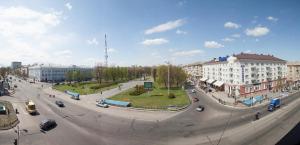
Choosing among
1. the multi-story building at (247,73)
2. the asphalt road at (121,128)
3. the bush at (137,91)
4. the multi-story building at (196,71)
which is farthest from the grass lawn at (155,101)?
the multi-story building at (196,71)

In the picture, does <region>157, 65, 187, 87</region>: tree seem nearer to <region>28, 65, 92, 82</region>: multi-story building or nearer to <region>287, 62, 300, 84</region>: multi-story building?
<region>287, 62, 300, 84</region>: multi-story building

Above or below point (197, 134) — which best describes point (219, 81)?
above

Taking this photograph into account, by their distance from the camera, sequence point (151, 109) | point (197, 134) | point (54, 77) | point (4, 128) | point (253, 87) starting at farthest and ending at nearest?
1. point (54, 77)
2. point (253, 87)
3. point (151, 109)
4. point (4, 128)
5. point (197, 134)

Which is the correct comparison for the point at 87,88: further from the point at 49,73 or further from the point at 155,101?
the point at 49,73

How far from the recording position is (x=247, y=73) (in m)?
69.9

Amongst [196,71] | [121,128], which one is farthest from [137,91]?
[196,71]

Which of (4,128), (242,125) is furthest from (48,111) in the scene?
(242,125)

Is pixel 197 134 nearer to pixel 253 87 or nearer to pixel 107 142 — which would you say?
pixel 107 142

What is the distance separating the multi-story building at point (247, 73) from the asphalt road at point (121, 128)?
24.3m

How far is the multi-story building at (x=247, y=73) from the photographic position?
225 feet

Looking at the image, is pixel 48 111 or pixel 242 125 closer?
pixel 242 125

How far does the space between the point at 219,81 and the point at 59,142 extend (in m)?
70.1

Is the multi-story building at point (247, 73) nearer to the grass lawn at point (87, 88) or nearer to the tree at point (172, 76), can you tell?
the tree at point (172, 76)

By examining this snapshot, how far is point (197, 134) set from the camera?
2983 centimetres
